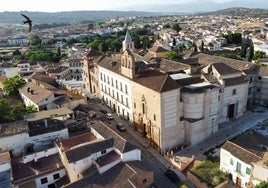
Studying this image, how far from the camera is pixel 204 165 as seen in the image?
1505 inches

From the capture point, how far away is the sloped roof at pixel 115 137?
35625mm

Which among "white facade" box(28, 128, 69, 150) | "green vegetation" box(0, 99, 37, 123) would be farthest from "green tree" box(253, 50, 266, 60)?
"green vegetation" box(0, 99, 37, 123)

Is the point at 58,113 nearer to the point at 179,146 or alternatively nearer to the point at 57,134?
the point at 57,134

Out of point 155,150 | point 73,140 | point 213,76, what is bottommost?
point 155,150

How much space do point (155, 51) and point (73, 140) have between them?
54.1m

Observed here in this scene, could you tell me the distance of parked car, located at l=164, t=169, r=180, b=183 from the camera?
3741 cm

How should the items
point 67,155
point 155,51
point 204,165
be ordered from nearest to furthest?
point 67,155, point 204,165, point 155,51

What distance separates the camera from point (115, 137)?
3791 centimetres

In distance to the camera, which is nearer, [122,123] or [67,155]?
[67,155]

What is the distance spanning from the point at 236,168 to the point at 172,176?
8.47 m

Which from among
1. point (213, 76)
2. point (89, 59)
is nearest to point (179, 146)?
point (213, 76)

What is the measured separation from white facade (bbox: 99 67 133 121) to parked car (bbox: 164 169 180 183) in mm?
17135

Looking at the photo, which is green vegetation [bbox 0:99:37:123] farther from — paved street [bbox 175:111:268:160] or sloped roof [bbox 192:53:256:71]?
sloped roof [bbox 192:53:256:71]

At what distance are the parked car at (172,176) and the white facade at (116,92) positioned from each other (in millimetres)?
17135
